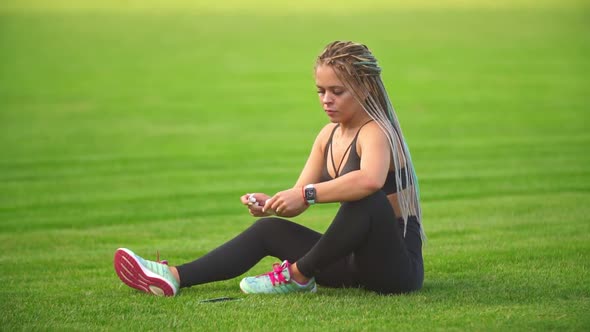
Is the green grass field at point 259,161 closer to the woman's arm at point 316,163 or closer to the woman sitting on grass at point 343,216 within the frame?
the woman sitting on grass at point 343,216

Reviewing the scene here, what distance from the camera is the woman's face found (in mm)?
5848

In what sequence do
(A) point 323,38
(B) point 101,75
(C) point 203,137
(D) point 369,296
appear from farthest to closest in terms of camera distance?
(A) point 323,38
(B) point 101,75
(C) point 203,137
(D) point 369,296

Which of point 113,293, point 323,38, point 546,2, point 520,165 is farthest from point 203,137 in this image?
point 546,2

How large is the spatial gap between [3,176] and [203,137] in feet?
18.6

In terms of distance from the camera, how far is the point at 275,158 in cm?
1573

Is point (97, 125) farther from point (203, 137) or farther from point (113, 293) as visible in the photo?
point (113, 293)

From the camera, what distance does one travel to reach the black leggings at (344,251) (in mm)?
5602

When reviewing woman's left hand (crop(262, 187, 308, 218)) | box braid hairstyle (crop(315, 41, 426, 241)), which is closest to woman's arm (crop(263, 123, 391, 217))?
woman's left hand (crop(262, 187, 308, 218))

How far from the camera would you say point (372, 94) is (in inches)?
233

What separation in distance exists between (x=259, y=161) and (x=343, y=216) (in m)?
9.82

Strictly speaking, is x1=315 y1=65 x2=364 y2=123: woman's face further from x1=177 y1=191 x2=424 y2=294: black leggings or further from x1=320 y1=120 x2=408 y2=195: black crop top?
x1=177 y1=191 x2=424 y2=294: black leggings

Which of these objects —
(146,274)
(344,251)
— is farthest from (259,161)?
(344,251)

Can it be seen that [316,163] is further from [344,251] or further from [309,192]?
[344,251]

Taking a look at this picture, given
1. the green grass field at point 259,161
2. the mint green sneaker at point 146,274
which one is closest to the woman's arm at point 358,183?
the green grass field at point 259,161
